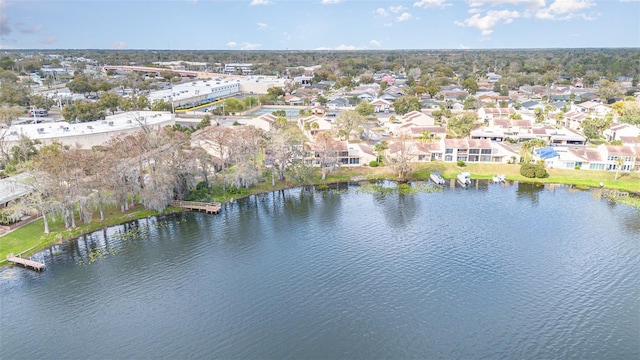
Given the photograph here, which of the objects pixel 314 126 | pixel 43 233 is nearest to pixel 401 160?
pixel 314 126

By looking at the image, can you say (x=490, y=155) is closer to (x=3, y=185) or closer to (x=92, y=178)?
(x=92, y=178)

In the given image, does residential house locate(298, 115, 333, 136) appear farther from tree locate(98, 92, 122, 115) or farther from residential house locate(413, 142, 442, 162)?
tree locate(98, 92, 122, 115)

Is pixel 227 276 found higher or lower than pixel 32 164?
lower

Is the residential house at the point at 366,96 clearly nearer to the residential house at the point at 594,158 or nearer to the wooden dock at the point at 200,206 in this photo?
the residential house at the point at 594,158

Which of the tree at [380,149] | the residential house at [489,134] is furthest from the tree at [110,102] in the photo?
the residential house at [489,134]

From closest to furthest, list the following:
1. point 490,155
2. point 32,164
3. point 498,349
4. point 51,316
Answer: point 498,349
point 51,316
point 32,164
point 490,155

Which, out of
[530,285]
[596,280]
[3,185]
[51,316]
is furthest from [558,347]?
[3,185]
